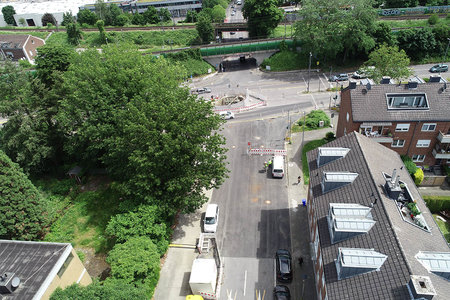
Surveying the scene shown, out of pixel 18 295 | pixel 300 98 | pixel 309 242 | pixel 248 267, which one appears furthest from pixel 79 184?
pixel 300 98

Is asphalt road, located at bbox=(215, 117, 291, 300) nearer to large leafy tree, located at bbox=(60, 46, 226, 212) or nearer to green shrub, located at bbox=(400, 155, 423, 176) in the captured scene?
large leafy tree, located at bbox=(60, 46, 226, 212)

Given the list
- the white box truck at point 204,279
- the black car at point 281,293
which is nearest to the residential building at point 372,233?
the black car at point 281,293

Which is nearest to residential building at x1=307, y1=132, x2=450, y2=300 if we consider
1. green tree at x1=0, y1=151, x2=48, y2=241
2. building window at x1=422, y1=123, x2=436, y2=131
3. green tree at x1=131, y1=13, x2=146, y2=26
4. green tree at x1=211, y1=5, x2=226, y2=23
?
building window at x1=422, y1=123, x2=436, y2=131

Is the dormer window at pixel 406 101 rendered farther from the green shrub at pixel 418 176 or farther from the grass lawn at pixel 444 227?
the grass lawn at pixel 444 227

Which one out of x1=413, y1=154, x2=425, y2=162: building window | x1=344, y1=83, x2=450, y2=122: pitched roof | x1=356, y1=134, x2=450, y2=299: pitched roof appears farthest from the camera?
x1=413, y1=154, x2=425, y2=162: building window

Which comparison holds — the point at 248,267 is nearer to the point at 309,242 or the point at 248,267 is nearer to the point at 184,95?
the point at 309,242

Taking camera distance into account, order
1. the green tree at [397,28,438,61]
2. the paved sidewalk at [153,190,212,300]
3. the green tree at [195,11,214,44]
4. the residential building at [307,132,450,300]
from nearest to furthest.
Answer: the residential building at [307,132,450,300] < the paved sidewalk at [153,190,212,300] < the green tree at [397,28,438,61] < the green tree at [195,11,214,44]

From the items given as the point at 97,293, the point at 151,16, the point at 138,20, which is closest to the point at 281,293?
the point at 97,293

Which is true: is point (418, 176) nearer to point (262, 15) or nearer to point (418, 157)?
point (418, 157)
